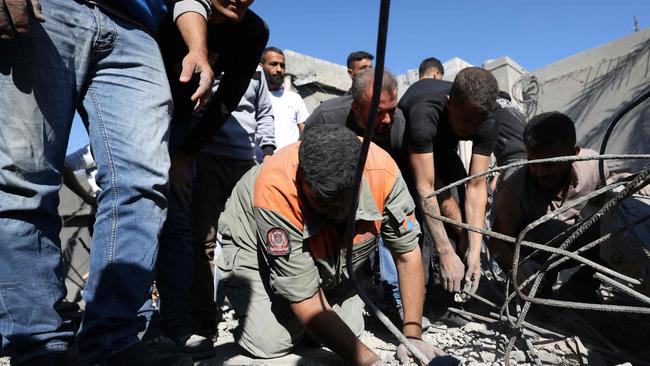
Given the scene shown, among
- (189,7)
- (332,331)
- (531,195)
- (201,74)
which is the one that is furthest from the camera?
(531,195)

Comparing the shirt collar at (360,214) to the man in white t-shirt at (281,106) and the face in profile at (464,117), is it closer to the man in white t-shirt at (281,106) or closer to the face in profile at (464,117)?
the face in profile at (464,117)

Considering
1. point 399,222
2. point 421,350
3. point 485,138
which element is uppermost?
point 485,138

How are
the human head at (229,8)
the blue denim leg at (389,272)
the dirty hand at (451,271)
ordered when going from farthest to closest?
1. the blue denim leg at (389,272)
2. the dirty hand at (451,271)
3. the human head at (229,8)

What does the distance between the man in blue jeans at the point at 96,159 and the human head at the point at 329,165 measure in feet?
1.32

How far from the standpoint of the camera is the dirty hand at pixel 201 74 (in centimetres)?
136

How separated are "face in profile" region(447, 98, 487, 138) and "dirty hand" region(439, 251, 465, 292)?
66 cm

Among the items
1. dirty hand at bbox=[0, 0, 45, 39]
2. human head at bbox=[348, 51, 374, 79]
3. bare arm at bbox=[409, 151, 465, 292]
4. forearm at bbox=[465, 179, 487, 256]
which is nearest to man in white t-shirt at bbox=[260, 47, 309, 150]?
human head at bbox=[348, 51, 374, 79]

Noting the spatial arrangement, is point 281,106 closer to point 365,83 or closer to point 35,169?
point 365,83

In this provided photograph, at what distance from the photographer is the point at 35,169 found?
3.61 feet

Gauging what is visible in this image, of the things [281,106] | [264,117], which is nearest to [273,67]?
[281,106]

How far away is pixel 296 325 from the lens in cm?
212

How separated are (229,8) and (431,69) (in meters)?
2.62

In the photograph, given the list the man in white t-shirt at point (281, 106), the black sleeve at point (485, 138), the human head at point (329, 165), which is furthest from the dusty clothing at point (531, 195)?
the man in white t-shirt at point (281, 106)

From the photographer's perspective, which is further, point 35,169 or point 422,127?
point 422,127
